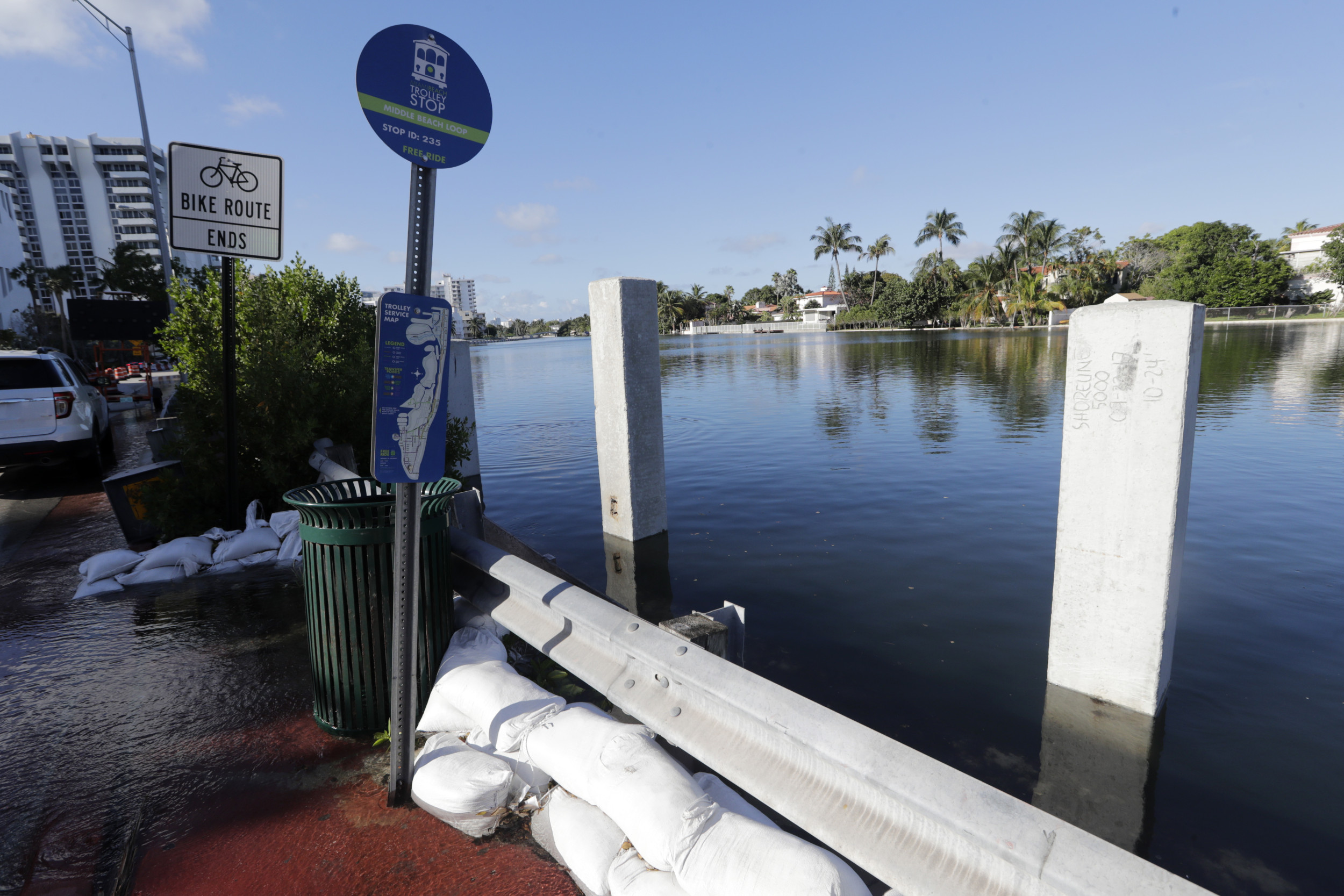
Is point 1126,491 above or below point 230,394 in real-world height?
below

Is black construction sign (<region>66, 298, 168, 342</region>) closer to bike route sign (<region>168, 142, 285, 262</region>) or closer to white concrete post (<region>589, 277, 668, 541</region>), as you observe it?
bike route sign (<region>168, 142, 285, 262</region>)

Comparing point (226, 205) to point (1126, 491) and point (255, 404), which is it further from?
point (1126, 491)

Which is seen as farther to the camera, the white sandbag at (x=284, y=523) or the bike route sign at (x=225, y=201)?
the white sandbag at (x=284, y=523)

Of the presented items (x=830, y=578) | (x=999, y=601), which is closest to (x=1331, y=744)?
(x=999, y=601)

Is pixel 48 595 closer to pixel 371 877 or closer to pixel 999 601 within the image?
pixel 371 877

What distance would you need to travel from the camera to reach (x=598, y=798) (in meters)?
2.26

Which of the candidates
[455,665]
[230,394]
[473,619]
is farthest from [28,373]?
A: [455,665]

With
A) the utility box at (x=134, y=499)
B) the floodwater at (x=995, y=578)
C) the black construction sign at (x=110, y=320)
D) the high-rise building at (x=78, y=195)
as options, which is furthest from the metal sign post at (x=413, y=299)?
the high-rise building at (x=78, y=195)

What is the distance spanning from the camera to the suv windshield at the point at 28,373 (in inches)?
369

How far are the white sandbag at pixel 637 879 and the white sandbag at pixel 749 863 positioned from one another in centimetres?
3

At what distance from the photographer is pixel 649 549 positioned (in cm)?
766

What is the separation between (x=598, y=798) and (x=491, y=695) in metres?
0.83

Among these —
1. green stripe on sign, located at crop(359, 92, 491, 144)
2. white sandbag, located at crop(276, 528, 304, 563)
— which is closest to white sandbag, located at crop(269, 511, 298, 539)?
white sandbag, located at crop(276, 528, 304, 563)

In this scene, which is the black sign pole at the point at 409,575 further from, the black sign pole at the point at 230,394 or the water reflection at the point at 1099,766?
the black sign pole at the point at 230,394
